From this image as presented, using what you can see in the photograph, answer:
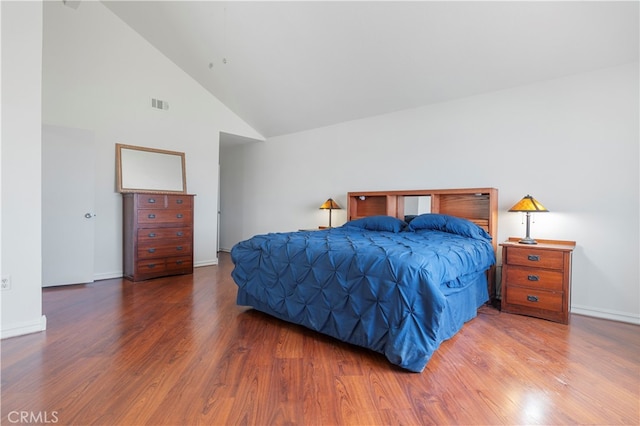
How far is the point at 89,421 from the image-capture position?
1393 mm

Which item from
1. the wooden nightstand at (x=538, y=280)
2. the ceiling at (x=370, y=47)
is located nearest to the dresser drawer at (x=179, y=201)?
the ceiling at (x=370, y=47)

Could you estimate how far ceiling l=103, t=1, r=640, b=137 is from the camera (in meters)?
2.69

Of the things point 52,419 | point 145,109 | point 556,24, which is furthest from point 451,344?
point 145,109

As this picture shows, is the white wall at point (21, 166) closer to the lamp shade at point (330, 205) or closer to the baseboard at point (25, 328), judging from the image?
the baseboard at point (25, 328)

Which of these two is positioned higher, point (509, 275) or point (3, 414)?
point (509, 275)

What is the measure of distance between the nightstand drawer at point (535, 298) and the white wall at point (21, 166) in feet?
13.0

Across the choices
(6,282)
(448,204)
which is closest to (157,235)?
(6,282)

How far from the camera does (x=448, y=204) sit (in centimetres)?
385

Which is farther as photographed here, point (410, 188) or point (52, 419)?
point (410, 188)

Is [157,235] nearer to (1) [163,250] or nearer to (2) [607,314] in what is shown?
(1) [163,250]

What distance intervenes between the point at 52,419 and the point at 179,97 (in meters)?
4.57

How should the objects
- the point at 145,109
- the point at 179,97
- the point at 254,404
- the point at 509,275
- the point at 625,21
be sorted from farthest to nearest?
the point at 179,97 → the point at 145,109 → the point at 509,275 → the point at 625,21 → the point at 254,404

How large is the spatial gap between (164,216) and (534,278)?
14.3 ft

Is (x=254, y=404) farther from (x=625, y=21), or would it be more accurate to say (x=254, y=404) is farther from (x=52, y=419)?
(x=625, y=21)
